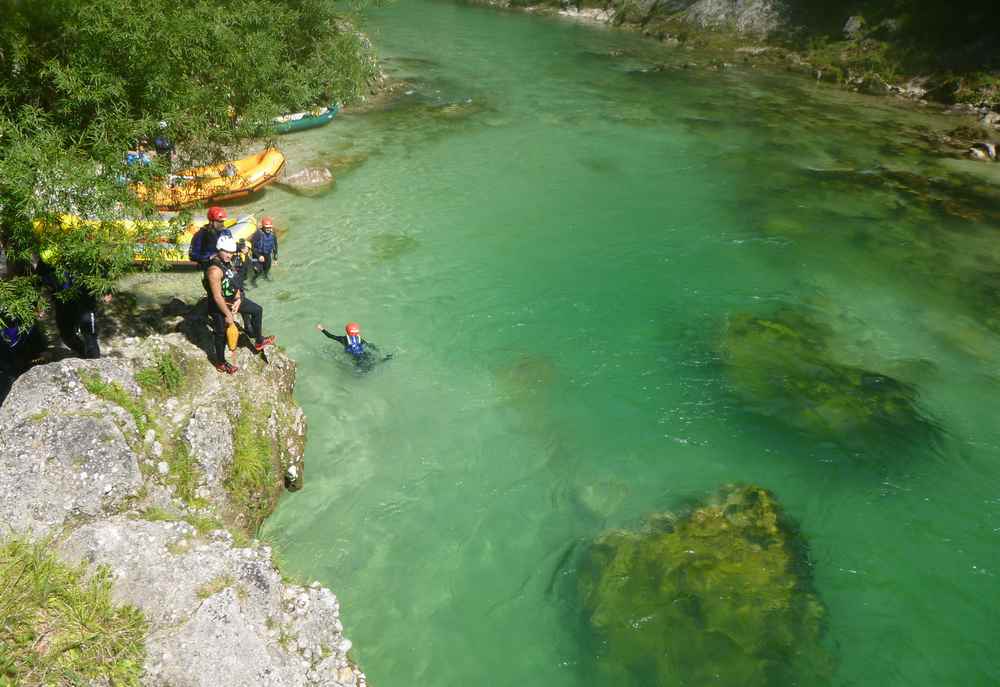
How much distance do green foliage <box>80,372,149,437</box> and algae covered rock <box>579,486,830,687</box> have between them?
20.0 ft

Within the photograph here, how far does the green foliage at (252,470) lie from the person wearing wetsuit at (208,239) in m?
2.84

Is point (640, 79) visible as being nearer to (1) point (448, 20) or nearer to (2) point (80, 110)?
(1) point (448, 20)

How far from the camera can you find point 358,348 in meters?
11.8

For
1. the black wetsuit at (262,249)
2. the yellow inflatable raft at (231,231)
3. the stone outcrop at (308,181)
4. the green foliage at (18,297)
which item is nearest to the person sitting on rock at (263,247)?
the black wetsuit at (262,249)

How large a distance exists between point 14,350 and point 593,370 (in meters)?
9.78

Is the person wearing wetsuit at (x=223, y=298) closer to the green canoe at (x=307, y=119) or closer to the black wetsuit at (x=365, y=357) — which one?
the black wetsuit at (x=365, y=357)

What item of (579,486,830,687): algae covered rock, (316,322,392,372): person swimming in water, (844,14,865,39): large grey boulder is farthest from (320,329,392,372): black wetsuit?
(844,14,865,39): large grey boulder

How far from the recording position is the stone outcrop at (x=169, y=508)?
18.9 ft

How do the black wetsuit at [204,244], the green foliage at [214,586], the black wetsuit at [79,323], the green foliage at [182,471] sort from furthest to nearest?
the black wetsuit at [204,244]
the black wetsuit at [79,323]
the green foliage at [182,471]
the green foliage at [214,586]

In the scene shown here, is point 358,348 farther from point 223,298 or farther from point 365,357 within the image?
point 223,298

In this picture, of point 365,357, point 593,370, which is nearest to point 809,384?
point 593,370

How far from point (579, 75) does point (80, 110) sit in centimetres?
3151

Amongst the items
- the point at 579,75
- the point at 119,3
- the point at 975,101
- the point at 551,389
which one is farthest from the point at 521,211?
the point at 975,101

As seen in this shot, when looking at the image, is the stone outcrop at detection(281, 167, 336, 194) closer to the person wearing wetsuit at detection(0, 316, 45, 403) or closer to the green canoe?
the green canoe
